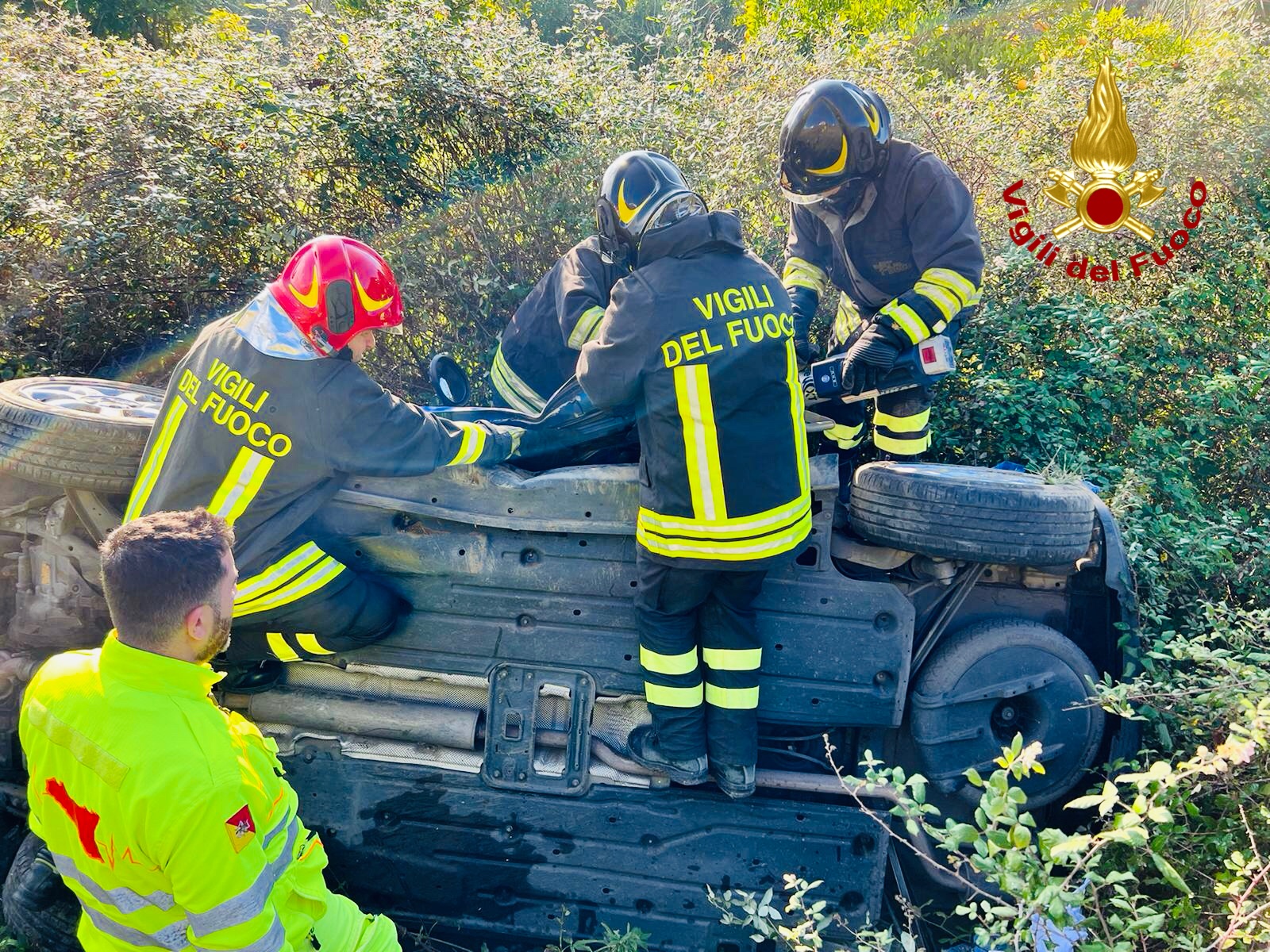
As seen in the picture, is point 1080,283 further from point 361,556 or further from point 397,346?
point 361,556

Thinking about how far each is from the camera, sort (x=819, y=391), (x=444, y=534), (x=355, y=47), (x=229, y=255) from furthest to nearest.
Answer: (x=355, y=47)
(x=229, y=255)
(x=819, y=391)
(x=444, y=534)

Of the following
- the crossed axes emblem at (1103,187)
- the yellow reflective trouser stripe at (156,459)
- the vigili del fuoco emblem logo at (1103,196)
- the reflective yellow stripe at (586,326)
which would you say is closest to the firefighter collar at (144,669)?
the yellow reflective trouser stripe at (156,459)

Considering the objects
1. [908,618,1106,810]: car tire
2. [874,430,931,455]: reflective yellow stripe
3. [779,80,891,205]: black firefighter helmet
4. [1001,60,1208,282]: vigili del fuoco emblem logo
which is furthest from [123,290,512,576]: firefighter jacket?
[1001,60,1208,282]: vigili del fuoco emblem logo

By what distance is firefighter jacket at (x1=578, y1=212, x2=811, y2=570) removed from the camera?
9.87 feet

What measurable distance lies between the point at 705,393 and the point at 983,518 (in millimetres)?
1027

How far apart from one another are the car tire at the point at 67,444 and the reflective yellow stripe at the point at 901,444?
310cm

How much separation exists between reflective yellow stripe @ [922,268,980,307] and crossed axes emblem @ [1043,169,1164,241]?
2546 millimetres

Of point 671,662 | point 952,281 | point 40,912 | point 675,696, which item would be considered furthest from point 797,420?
point 40,912

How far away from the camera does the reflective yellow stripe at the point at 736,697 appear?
3.20 metres

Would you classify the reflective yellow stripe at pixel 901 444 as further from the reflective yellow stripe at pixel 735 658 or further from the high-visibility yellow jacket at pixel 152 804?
the high-visibility yellow jacket at pixel 152 804

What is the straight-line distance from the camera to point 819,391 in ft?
13.3

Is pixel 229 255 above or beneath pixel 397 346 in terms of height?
above

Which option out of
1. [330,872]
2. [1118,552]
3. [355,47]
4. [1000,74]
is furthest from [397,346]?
[1000,74]

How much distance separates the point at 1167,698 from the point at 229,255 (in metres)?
5.38
